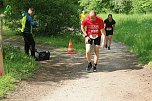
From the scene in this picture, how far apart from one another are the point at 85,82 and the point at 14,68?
231 cm

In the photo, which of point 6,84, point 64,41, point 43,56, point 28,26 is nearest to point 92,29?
point 28,26

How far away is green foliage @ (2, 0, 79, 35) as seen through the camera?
20250 millimetres

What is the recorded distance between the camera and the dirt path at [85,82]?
9.21m

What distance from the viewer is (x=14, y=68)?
37.7 feet

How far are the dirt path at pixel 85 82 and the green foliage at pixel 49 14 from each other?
5.61 meters

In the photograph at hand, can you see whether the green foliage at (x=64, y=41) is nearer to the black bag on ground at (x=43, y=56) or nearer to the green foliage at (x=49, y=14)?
the green foliage at (x=49, y=14)

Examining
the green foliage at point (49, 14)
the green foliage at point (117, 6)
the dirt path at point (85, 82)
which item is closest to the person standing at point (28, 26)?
the dirt path at point (85, 82)

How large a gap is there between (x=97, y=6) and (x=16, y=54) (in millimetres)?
35531

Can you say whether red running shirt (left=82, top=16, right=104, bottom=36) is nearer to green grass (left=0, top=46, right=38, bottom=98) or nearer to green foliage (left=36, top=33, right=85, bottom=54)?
green grass (left=0, top=46, right=38, bottom=98)

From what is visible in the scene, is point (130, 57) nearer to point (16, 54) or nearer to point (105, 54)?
point (105, 54)

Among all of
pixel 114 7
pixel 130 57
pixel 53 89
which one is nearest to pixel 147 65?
pixel 130 57

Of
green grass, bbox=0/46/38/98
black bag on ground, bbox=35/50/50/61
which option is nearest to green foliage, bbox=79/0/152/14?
black bag on ground, bbox=35/50/50/61

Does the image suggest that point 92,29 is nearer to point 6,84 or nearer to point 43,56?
point 43,56

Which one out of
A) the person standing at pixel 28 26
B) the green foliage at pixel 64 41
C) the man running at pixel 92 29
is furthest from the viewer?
the green foliage at pixel 64 41
